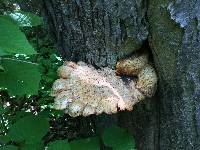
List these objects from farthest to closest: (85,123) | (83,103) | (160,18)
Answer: (85,123), (160,18), (83,103)

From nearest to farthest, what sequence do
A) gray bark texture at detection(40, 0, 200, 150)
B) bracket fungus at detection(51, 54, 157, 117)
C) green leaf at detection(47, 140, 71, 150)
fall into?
bracket fungus at detection(51, 54, 157, 117)
gray bark texture at detection(40, 0, 200, 150)
green leaf at detection(47, 140, 71, 150)

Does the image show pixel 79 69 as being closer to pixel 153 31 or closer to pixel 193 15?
pixel 153 31

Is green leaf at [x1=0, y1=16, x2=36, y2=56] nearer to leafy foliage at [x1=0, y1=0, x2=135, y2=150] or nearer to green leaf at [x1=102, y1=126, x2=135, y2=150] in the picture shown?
leafy foliage at [x1=0, y1=0, x2=135, y2=150]

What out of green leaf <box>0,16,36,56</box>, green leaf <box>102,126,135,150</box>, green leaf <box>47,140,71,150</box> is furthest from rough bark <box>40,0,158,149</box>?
green leaf <box>0,16,36,56</box>

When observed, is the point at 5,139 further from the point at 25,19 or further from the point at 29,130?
the point at 25,19

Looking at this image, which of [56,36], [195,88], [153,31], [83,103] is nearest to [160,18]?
[153,31]

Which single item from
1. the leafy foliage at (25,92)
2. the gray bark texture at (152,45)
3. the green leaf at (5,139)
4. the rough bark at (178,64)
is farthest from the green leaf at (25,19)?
the green leaf at (5,139)

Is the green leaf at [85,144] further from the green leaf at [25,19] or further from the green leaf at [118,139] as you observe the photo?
the green leaf at [25,19]
